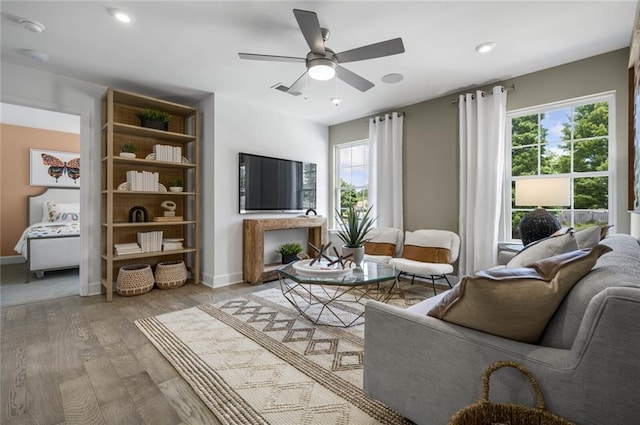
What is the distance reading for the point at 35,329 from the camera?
8.31 ft

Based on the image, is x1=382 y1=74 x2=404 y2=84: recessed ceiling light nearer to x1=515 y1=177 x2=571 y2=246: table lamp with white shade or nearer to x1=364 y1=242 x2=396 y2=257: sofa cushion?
x1=515 y1=177 x2=571 y2=246: table lamp with white shade

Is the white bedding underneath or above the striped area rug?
above

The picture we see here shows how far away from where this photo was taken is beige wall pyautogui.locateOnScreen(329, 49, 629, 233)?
110 inches

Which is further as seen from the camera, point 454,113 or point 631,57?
point 454,113

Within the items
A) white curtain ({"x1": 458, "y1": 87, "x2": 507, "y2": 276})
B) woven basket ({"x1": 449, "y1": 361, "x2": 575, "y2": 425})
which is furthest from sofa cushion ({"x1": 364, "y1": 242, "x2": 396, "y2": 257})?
woven basket ({"x1": 449, "y1": 361, "x2": 575, "y2": 425})

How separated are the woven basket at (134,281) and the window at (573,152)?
443 cm

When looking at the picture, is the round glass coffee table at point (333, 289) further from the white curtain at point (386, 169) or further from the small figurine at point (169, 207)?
the small figurine at point (169, 207)

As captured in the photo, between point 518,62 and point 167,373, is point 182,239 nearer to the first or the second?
point 167,373

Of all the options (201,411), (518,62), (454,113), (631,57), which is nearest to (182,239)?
(201,411)

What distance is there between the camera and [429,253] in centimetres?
366

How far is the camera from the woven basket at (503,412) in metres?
0.90

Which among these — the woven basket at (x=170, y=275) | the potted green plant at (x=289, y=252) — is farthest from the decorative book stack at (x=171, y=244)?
the potted green plant at (x=289, y=252)

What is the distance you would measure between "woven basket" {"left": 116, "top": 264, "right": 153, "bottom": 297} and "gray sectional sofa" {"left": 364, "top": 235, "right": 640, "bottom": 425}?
317 centimetres

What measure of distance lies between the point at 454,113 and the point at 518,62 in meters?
0.90
